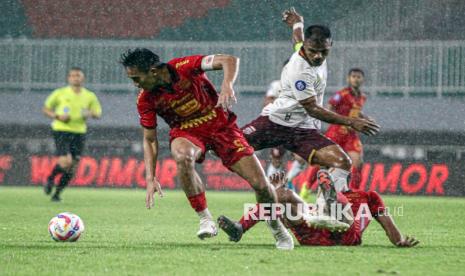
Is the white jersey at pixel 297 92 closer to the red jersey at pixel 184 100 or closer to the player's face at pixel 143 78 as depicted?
the red jersey at pixel 184 100

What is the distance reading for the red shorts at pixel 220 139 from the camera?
7895 millimetres

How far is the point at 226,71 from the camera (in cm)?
742

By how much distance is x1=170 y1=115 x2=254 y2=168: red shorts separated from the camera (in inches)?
311

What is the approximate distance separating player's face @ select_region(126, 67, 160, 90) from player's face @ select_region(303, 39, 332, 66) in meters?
1.44

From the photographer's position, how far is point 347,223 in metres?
7.71

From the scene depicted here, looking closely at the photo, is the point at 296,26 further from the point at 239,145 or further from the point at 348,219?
the point at 348,219

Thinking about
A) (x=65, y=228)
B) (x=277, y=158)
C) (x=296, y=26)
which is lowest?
(x=65, y=228)

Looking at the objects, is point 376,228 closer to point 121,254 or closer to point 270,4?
point 121,254

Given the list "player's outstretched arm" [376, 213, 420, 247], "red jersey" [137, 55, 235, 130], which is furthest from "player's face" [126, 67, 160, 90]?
"player's outstretched arm" [376, 213, 420, 247]

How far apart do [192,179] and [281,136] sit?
1.54 meters

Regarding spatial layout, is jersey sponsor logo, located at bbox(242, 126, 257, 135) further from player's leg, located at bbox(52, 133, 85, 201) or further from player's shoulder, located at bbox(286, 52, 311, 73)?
player's leg, located at bbox(52, 133, 85, 201)

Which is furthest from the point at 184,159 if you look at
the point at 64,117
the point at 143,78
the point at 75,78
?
the point at 75,78

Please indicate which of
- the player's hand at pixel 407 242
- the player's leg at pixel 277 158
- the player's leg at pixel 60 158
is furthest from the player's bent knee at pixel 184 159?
the player's leg at pixel 60 158

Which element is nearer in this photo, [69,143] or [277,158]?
[277,158]
